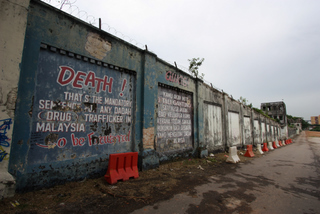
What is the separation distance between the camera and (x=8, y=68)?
303 cm

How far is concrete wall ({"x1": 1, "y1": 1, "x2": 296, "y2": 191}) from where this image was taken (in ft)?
11.1

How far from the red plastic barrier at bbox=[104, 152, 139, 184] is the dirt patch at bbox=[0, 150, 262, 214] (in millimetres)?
143

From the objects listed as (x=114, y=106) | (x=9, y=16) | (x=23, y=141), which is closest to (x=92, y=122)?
(x=114, y=106)

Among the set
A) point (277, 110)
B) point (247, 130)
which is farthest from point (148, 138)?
point (277, 110)

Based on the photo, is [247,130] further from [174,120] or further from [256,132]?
[174,120]

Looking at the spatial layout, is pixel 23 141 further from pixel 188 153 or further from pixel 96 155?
pixel 188 153

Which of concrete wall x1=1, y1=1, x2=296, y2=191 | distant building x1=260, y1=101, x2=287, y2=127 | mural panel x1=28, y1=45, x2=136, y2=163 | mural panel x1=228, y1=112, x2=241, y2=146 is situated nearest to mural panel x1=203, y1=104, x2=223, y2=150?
mural panel x1=228, y1=112, x2=241, y2=146

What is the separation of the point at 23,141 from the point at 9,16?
253cm

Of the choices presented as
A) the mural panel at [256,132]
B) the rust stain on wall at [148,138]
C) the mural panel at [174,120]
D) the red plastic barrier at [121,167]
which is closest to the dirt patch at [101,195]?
the red plastic barrier at [121,167]

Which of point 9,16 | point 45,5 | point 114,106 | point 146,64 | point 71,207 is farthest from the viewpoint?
point 146,64

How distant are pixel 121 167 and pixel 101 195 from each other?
1.10 metres

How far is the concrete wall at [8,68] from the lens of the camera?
2.90 m

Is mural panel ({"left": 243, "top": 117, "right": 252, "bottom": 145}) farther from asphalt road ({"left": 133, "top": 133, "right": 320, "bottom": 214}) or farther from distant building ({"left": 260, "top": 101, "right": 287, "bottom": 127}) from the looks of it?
distant building ({"left": 260, "top": 101, "right": 287, "bottom": 127})

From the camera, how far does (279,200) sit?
3541 millimetres
